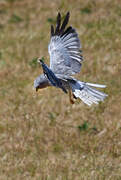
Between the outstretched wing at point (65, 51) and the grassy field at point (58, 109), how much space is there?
42.3 inches

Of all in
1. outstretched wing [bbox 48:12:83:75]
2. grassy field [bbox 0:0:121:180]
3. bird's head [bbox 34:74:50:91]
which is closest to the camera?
bird's head [bbox 34:74:50:91]

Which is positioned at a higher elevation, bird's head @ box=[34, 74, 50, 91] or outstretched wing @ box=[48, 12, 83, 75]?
outstretched wing @ box=[48, 12, 83, 75]

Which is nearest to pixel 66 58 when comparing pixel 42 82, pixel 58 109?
pixel 42 82

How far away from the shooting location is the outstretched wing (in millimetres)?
7836

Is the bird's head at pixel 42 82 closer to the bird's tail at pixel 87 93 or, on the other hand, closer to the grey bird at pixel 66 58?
the grey bird at pixel 66 58

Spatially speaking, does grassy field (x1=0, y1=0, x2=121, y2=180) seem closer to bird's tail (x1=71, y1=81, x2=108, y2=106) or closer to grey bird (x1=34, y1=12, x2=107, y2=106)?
grey bird (x1=34, y1=12, x2=107, y2=106)

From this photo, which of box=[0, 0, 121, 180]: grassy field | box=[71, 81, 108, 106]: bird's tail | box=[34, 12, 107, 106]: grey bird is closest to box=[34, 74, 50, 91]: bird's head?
box=[34, 12, 107, 106]: grey bird

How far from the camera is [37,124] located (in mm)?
8883

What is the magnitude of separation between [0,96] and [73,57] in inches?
95.6

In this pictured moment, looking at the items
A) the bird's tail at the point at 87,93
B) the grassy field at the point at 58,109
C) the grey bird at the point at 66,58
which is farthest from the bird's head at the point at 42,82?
the grassy field at the point at 58,109

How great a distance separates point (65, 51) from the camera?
8.03 meters

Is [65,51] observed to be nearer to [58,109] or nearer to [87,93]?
[87,93]

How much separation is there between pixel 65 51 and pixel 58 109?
1.57 meters

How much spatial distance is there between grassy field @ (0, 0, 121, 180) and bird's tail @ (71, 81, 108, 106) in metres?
0.92
